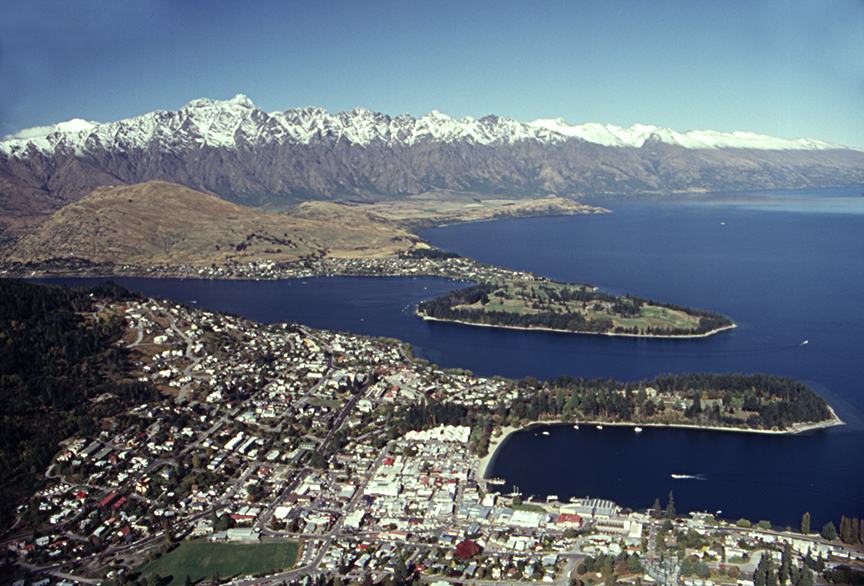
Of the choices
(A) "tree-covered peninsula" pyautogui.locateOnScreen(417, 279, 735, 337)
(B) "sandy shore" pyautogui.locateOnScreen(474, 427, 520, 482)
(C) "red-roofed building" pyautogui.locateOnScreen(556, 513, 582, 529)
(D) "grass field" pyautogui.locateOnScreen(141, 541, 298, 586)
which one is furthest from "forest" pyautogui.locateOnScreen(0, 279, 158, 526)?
(A) "tree-covered peninsula" pyautogui.locateOnScreen(417, 279, 735, 337)

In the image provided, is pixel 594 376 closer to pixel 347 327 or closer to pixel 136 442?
pixel 347 327

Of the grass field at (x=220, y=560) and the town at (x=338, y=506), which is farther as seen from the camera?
the grass field at (x=220, y=560)

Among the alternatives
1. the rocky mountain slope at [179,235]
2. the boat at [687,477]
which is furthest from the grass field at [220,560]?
the rocky mountain slope at [179,235]

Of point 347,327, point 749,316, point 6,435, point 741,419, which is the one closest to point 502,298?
point 347,327

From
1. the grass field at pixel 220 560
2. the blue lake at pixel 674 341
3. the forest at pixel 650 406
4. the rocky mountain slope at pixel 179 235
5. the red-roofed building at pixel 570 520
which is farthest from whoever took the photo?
the rocky mountain slope at pixel 179 235

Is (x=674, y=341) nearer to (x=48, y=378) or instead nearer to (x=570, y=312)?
(x=570, y=312)

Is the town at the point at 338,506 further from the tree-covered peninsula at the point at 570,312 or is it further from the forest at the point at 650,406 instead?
the tree-covered peninsula at the point at 570,312
